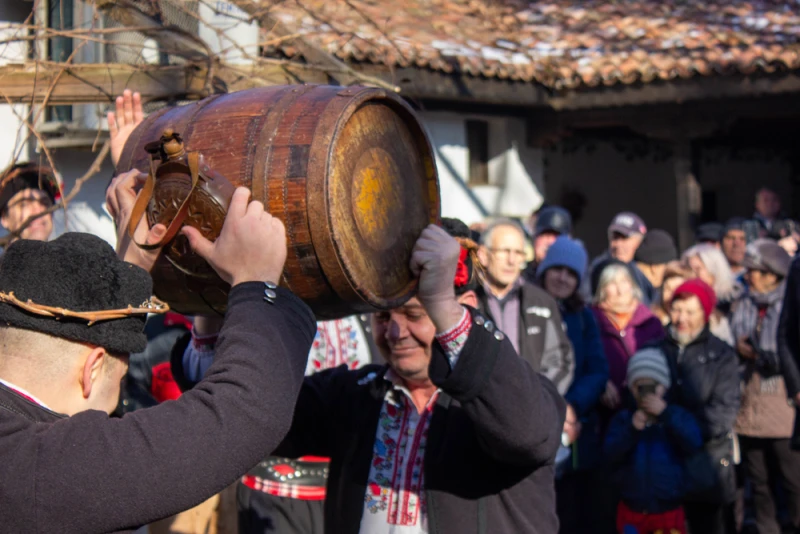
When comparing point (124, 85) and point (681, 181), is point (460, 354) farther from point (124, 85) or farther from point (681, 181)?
point (681, 181)

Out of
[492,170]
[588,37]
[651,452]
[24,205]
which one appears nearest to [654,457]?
[651,452]

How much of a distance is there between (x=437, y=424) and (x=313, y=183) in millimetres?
1018

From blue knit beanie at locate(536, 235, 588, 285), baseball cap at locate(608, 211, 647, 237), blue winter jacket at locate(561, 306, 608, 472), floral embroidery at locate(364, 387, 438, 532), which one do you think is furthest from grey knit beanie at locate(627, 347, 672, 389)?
floral embroidery at locate(364, 387, 438, 532)

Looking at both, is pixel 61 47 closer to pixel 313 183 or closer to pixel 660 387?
pixel 660 387

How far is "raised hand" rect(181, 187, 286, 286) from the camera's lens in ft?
5.77

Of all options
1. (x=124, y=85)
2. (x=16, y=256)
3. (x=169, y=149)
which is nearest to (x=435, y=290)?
(x=169, y=149)

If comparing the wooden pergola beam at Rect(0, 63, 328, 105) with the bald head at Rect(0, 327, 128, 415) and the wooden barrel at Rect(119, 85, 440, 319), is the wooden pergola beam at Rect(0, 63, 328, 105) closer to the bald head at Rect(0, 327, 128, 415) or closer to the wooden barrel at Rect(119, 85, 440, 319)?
the wooden barrel at Rect(119, 85, 440, 319)

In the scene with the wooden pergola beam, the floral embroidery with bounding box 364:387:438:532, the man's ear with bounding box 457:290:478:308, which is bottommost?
the floral embroidery with bounding box 364:387:438:532

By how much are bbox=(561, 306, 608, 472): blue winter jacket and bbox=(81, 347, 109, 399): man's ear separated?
3689 millimetres

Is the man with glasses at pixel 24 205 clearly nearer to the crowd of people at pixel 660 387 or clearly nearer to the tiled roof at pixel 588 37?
the crowd of people at pixel 660 387

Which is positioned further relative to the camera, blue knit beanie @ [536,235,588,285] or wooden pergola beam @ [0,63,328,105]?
blue knit beanie @ [536,235,588,285]

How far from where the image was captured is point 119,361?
5.79ft

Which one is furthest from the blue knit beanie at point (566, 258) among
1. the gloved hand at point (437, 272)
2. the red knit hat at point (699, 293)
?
the gloved hand at point (437, 272)

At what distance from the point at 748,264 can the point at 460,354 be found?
492cm
